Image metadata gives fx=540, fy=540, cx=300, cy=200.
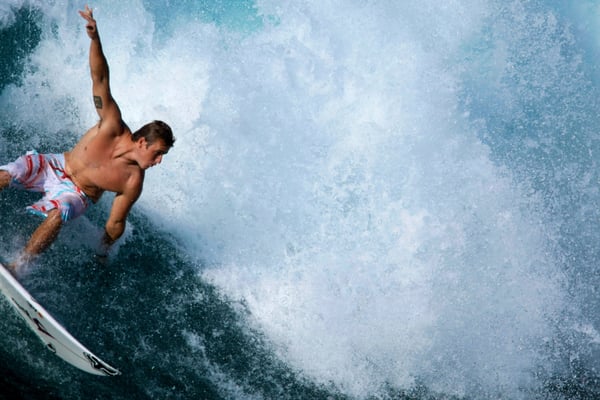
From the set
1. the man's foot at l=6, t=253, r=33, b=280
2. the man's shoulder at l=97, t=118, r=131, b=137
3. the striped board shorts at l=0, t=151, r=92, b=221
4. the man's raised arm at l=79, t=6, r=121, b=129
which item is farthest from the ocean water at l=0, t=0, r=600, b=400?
the man's raised arm at l=79, t=6, r=121, b=129

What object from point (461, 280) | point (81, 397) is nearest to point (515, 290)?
point (461, 280)

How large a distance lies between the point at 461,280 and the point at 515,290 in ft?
2.24

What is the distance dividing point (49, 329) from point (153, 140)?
1.40 metres

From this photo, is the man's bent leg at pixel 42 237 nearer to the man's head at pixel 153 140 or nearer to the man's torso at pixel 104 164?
the man's torso at pixel 104 164

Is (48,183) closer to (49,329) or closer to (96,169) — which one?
(96,169)

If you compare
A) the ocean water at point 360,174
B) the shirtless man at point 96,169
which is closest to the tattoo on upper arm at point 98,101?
the shirtless man at point 96,169

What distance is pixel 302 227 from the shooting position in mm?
6012

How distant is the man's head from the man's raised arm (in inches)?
8.5

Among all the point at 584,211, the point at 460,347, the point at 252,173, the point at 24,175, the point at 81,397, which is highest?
the point at 584,211

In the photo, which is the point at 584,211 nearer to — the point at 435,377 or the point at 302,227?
the point at 435,377

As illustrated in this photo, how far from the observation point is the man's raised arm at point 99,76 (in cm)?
324

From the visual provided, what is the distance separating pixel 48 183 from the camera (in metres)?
4.00

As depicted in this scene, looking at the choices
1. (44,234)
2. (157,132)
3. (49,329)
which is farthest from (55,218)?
(157,132)

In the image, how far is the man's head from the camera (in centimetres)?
352
